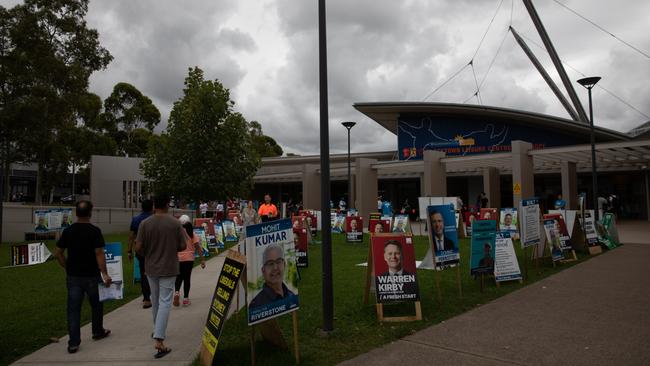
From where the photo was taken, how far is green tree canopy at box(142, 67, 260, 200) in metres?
20.9

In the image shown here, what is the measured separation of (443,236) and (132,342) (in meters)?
5.18

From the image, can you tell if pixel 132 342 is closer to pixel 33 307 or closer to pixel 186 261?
pixel 186 261

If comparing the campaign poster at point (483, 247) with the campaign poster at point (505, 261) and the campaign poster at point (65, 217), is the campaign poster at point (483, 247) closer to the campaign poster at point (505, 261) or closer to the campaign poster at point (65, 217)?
the campaign poster at point (505, 261)

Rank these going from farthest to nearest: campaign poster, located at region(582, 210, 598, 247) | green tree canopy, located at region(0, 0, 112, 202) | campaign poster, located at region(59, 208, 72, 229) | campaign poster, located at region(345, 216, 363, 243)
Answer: green tree canopy, located at region(0, 0, 112, 202)
campaign poster, located at region(59, 208, 72, 229)
campaign poster, located at region(345, 216, 363, 243)
campaign poster, located at region(582, 210, 598, 247)

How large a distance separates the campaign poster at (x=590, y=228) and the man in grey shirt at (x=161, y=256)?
12.0 metres

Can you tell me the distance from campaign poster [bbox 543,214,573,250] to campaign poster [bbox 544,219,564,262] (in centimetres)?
21

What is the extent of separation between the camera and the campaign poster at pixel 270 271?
4.59m

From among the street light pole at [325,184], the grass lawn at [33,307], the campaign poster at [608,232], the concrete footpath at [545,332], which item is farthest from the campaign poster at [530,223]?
the grass lawn at [33,307]

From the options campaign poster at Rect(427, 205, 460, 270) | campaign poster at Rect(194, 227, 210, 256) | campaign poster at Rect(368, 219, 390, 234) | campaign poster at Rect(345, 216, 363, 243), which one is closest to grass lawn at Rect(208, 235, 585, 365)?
campaign poster at Rect(427, 205, 460, 270)

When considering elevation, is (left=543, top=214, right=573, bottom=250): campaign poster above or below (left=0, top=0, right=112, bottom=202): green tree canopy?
below

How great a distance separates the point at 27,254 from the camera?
41.3 ft


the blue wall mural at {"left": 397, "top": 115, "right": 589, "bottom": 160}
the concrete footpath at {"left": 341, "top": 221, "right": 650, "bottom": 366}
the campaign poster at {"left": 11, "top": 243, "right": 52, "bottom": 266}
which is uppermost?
the blue wall mural at {"left": 397, "top": 115, "right": 589, "bottom": 160}

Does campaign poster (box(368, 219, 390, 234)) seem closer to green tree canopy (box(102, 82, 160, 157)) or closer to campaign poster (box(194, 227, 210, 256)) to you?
campaign poster (box(194, 227, 210, 256))

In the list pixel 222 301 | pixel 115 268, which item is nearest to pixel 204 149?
pixel 115 268
